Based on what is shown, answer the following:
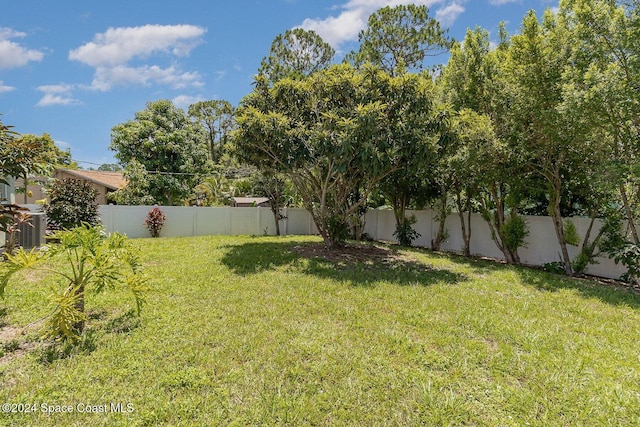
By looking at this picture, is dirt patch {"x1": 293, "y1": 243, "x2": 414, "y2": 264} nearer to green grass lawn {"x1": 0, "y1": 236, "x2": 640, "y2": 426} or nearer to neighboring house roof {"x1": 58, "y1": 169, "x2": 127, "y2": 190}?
green grass lawn {"x1": 0, "y1": 236, "x2": 640, "y2": 426}

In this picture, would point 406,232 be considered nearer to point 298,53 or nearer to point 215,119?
point 298,53

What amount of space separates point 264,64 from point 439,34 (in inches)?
332

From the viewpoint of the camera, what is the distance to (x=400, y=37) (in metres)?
15.4

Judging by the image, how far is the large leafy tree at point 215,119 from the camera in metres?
29.0

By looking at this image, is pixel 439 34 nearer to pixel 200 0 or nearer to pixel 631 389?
pixel 200 0

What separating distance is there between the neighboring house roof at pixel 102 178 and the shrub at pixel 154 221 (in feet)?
15.2

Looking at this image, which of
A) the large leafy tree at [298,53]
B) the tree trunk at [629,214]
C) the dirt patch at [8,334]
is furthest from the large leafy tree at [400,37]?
the dirt patch at [8,334]

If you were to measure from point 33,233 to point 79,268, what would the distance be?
5.14m

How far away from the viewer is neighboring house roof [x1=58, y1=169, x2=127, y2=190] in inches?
692

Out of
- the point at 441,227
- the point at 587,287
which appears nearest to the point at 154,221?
the point at 441,227

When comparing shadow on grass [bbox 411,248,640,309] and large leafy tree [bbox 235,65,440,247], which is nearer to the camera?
shadow on grass [bbox 411,248,640,309]

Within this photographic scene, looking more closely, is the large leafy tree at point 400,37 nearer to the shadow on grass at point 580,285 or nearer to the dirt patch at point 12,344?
the shadow on grass at point 580,285

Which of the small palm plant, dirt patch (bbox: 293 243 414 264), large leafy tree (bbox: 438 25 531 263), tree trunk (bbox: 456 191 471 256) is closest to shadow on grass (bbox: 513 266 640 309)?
large leafy tree (bbox: 438 25 531 263)

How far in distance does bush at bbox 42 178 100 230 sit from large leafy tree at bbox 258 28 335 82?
32.5 ft
